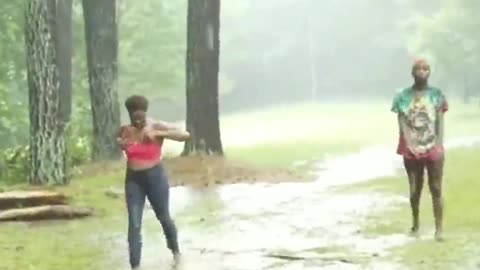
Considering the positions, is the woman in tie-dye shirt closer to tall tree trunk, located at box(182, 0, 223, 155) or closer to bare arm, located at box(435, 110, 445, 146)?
bare arm, located at box(435, 110, 445, 146)

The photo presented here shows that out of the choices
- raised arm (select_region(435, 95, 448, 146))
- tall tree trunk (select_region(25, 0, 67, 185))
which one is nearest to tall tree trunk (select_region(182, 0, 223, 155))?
tall tree trunk (select_region(25, 0, 67, 185))

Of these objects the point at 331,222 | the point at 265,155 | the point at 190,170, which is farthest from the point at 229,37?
the point at 331,222

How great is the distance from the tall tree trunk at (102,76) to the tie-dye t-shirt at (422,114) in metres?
14.0

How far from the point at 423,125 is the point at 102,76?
47.6 ft

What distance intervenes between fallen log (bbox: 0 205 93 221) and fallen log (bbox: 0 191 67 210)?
0.80ft

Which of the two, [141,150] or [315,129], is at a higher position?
[141,150]

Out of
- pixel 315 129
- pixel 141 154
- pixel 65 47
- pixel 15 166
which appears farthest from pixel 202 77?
pixel 315 129

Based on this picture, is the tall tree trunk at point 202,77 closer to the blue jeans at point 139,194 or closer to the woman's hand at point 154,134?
the blue jeans at point 139,194

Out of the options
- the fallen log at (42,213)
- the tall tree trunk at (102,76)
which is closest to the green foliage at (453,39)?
the tall tree trunk at (102,76)

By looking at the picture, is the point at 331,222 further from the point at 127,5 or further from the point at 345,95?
the point at 345,95

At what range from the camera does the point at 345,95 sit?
94.4 meters

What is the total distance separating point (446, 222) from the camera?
13.0 m

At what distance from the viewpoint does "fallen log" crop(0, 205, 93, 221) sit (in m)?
14.5

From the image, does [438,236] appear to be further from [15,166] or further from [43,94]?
[15,166]
